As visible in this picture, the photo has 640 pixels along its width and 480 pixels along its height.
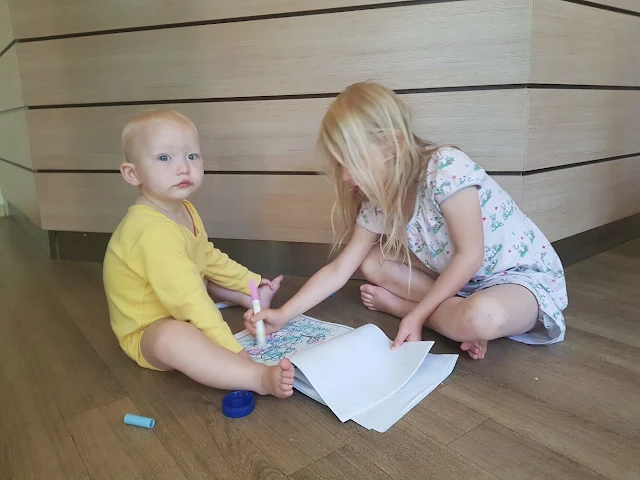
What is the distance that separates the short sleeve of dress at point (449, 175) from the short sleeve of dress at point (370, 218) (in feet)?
0.56

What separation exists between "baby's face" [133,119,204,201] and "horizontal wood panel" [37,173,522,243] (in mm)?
585

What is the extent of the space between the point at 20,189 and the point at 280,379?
85.5 inches

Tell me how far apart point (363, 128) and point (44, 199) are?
5.10 feet

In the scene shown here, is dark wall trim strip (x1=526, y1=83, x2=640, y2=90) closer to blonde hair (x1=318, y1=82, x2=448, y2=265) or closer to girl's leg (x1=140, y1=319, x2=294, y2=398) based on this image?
blonde hair (x1=318, y1=82, x2=448, y2=265)

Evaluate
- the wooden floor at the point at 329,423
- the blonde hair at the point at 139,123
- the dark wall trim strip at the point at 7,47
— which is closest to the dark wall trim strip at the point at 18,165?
the dark wall trim strip at the point at 7,47

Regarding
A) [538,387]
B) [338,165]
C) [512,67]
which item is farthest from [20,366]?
[512,67]

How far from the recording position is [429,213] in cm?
123

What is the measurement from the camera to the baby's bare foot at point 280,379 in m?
0.95

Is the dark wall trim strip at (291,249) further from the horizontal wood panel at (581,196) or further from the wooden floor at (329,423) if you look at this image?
the wooden floor at (329,423)

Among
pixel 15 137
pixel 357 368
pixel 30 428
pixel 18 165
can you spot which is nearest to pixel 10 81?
pixel 15 137

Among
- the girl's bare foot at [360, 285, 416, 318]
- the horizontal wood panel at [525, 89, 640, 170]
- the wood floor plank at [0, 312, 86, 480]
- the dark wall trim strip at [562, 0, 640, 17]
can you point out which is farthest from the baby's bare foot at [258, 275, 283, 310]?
the dark wall trim strip at [562, 0, 640, 17]

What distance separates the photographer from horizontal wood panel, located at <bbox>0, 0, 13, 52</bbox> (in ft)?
6.76

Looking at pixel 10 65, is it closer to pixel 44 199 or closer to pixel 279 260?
pixel 44 199

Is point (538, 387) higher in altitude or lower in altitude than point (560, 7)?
lower
